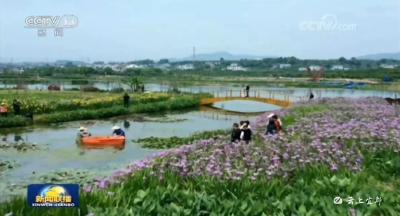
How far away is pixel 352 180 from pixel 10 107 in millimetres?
28480

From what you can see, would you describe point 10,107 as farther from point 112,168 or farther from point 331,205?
point 331,205

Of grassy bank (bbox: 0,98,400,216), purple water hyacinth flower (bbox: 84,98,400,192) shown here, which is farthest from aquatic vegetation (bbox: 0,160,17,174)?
grassy bank (bbox: 0,98,400,216)

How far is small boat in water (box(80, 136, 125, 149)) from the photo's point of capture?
910 inches

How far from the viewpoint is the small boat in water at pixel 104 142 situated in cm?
2311

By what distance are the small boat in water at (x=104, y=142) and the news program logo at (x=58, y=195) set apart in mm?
16178

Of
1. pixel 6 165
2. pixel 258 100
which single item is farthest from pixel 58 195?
pixel 258 100

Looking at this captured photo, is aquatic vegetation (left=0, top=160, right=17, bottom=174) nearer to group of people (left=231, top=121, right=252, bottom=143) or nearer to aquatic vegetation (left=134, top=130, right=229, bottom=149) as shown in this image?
aquatic vegetation (left=134, top=130, right=229, bottom=149)

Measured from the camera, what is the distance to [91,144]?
2333 cm

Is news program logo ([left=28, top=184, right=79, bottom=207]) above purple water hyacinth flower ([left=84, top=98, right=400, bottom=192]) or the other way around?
above

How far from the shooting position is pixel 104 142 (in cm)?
2311

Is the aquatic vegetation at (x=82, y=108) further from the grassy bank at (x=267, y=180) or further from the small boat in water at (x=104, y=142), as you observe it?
the grassy bank at (x=267, y=180)

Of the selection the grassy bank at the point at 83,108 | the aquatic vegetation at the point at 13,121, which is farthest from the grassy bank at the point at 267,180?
the grassy bank at the point at 83,108

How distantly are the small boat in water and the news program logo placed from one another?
16.2 meters

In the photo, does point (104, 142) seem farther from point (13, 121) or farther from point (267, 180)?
point (267, 180)
